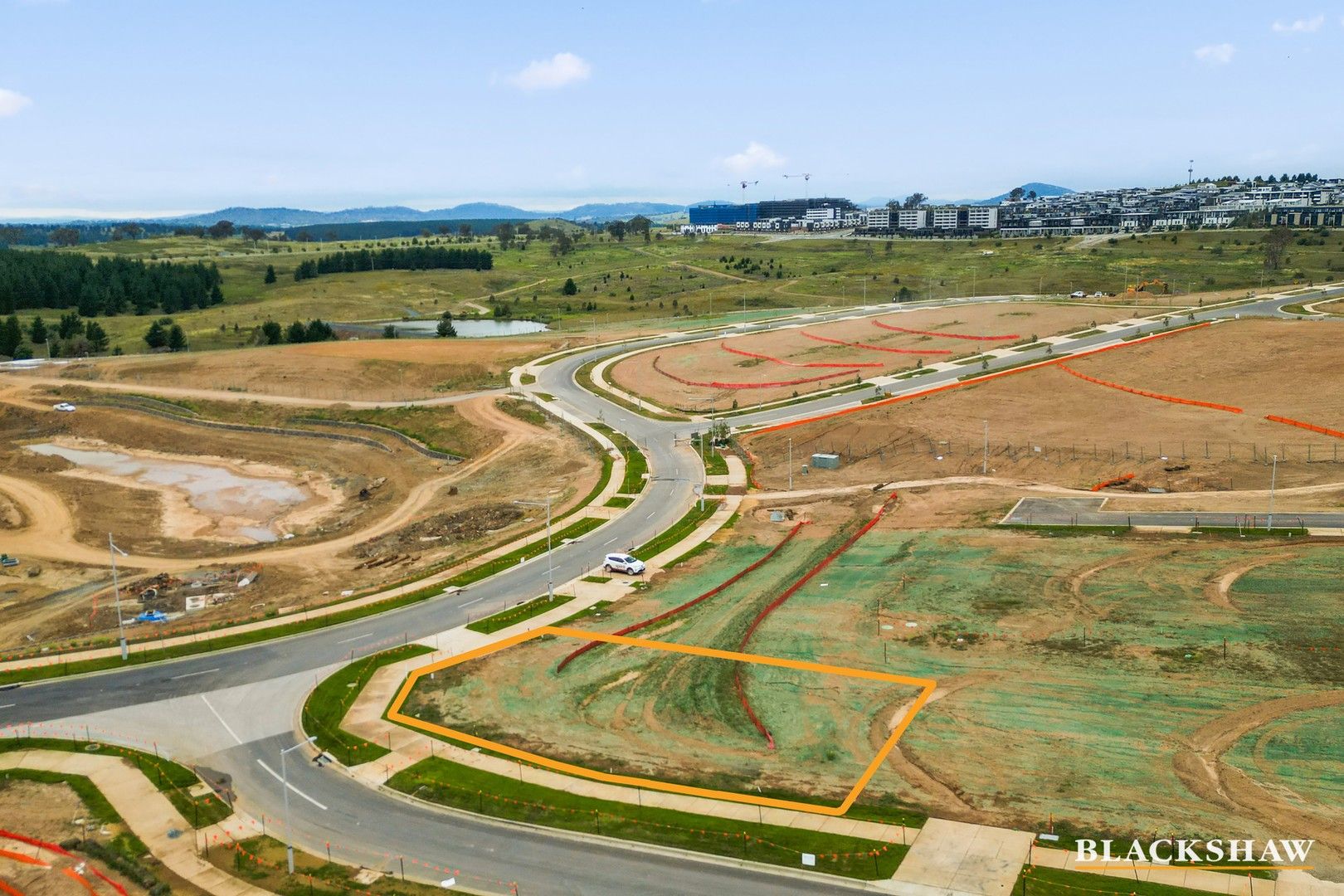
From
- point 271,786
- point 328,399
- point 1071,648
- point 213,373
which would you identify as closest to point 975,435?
point 1071,648

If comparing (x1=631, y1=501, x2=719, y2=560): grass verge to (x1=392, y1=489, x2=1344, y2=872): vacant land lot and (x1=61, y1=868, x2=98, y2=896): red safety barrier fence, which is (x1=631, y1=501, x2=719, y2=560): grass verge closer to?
(x1=392, y1=489, x2=1344, y2=872): vacant land lot

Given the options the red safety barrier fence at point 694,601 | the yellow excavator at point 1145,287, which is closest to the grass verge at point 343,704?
the red safety barrier fence at point 694,601

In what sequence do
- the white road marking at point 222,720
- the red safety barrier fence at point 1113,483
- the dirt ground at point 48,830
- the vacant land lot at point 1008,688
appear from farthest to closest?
the red safety barrier fence at point 1113,483
the white road marking at point 222,720
the vacant land lot at point 1008,688
the dirt ground at point 48,830

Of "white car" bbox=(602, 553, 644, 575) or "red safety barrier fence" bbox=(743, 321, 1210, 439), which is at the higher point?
"red safety barrier fence" bbox=(743, 321, 1210, 439)

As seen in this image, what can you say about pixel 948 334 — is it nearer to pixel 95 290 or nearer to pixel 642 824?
pixel 642 824

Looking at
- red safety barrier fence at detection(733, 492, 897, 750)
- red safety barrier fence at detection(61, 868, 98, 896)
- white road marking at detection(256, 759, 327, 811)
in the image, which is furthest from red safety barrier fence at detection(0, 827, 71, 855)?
red safety barrier fence at detection(733, 492, 897, 750)

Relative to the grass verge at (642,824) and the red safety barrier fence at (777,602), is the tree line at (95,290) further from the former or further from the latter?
the grass verge at (642,824)

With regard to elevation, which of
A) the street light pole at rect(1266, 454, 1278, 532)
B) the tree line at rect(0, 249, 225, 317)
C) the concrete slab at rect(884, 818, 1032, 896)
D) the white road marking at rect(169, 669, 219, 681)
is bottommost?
the white road marking at rect(169, 669, 219, 681)
